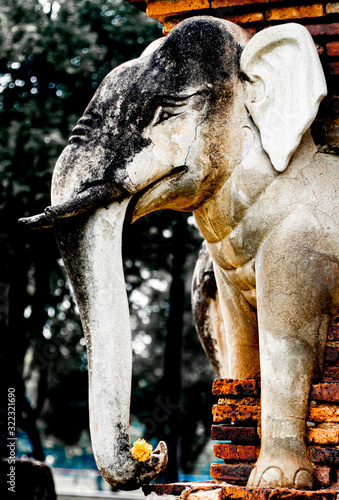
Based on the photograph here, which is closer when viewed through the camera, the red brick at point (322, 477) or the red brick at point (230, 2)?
the red brick at point (322, 477)

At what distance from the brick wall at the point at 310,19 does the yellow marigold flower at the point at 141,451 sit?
1552 mm

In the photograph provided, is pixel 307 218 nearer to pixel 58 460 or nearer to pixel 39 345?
pixel 39 345

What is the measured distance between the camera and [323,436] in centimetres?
311

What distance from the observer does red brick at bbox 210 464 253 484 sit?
3.32 meters

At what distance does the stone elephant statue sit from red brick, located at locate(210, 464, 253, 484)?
18 cm

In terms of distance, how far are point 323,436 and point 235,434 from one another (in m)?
0.48

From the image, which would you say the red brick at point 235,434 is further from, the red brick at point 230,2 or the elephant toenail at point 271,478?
the red brick at point 230,2

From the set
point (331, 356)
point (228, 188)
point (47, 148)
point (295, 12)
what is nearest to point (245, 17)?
point (295, 12)

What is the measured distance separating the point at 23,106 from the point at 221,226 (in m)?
7.10

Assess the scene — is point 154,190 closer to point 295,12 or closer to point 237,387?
point 237,387

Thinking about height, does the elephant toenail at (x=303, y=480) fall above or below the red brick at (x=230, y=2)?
below

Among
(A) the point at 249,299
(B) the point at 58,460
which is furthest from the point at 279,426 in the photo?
(B) the point at 58,460

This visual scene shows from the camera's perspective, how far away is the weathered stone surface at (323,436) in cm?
307

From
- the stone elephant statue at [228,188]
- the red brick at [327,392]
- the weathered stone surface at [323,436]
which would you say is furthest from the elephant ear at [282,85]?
the weathered stone surface at [323,436]
